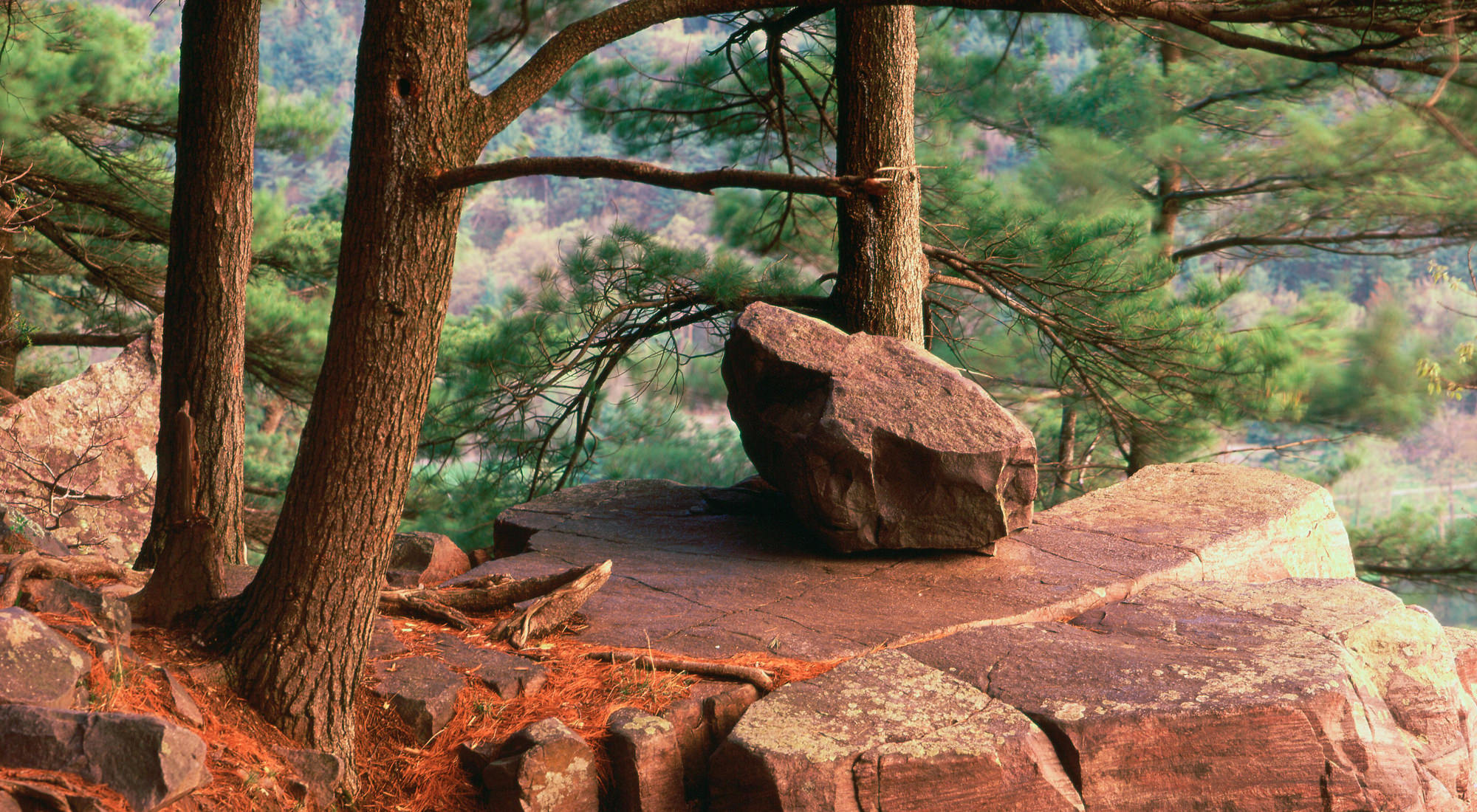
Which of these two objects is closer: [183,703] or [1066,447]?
[183,703]

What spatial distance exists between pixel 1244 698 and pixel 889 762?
3.14 feet

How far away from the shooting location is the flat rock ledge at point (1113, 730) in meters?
2.62

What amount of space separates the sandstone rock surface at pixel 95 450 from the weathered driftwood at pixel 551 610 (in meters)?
3.34

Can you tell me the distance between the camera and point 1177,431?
296 inches

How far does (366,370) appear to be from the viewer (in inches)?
105

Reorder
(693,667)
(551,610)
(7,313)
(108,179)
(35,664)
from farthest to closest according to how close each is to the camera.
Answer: (7,313) → (108,179) → (551,610) → (693,667) → (35,664)

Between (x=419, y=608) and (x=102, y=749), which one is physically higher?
(x=102, y=749)

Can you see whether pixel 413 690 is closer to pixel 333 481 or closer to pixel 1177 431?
pixel 333 481

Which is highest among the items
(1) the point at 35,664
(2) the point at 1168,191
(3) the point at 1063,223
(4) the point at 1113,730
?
(2) the point at 1168,191

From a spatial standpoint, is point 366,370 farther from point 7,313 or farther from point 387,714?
point 7,313

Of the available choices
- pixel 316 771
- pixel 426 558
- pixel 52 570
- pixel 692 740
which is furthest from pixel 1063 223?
pixel 52 570

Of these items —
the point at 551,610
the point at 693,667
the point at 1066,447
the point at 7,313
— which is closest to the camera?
the point at 693,667

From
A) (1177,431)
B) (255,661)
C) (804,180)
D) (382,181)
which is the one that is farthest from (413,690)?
(1177,431)

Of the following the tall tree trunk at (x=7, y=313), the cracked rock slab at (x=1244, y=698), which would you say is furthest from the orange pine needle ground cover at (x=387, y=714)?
the tall tree trunk at (x=7, y=313)
